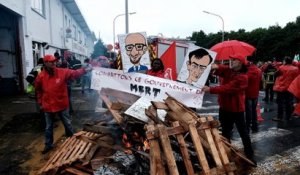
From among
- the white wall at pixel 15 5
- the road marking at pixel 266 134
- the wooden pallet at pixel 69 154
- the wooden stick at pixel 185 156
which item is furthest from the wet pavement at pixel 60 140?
the white wall at pixel 15 5

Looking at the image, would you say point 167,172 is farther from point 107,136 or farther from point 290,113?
point 290,113

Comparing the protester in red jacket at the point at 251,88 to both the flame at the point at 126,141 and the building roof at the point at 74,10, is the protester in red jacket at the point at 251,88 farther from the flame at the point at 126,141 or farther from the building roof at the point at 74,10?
the building roof at the point at 74,10

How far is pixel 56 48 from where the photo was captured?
2069 cm

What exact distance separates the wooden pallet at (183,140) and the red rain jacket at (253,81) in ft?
9.79

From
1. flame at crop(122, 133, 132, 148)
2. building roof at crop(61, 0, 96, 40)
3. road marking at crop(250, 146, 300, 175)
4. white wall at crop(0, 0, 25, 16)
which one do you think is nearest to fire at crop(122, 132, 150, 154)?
flame at crop(122, 133, 132, 148)

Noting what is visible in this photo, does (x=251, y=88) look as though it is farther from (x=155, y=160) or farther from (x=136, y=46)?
(x=155, y=160)

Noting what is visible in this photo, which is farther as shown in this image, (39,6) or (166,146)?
(39,6)

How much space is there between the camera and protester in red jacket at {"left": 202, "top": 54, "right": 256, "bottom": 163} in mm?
5266

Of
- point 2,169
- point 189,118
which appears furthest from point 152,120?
point 2,169

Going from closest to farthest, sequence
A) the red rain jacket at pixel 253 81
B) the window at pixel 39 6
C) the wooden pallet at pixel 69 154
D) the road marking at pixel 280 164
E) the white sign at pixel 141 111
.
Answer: the white sign at pixel 141 111 < the wooden pallet at pixel 69 154 < the road marking at pixel 280 164 < the red rain jacket at pixel 253 81 < the window at pixel 39 6

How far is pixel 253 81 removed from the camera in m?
7.25

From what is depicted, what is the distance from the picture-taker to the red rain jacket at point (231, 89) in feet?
17.2

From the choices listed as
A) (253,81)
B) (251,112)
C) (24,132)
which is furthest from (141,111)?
(24,132)

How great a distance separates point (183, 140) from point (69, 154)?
2.21 m
